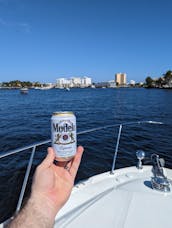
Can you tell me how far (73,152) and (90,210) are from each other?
808 mm

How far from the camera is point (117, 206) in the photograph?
5.93 feet

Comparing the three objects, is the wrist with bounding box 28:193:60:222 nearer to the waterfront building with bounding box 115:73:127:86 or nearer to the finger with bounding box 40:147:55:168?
the finger with bounding box 40:147:55:168

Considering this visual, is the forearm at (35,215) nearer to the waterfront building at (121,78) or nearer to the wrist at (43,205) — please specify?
the wrist at (43,205)

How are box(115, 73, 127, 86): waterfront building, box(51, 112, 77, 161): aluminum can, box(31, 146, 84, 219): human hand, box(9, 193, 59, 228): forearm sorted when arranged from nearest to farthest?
box(9, 193, 59, 228): forearm
box(31, 146, 84, 219): human hand
box(51, 112, 77, 161): aluminum can
box(115, 73, 127, 86): waterfront building

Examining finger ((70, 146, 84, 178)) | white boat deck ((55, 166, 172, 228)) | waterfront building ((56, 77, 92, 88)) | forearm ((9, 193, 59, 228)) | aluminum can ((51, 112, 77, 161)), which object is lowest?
white boat deck ((55, 166, 172, 228))

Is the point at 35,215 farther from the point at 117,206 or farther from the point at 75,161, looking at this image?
the point at 117,206

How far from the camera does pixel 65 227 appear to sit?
5.26ft

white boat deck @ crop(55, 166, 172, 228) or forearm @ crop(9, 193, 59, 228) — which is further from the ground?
forearm @ crop(9, 193, 59, 228)

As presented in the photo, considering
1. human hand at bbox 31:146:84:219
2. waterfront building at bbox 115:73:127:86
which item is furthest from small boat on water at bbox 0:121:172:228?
waterfront building at bbox 115:73:127:86

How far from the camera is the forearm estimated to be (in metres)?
0.98

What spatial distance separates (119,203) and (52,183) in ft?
3.13

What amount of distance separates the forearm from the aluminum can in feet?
1.00

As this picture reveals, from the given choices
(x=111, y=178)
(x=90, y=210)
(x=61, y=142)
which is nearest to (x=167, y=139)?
(x=111, y=178)

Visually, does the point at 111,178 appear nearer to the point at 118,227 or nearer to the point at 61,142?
the point at 118,227
